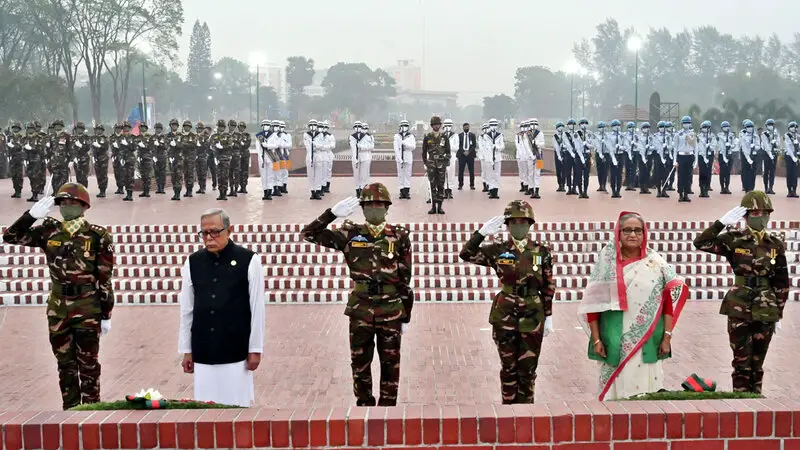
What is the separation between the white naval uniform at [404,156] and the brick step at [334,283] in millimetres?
7004

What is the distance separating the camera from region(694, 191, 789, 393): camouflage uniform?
20.0 ft

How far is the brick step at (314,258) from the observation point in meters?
12.9

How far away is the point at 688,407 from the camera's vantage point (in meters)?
3.32

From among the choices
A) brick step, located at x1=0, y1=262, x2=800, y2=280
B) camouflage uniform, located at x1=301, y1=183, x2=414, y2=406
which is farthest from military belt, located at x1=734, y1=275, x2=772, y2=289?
brick step, located at x1=0, y1=262, x2=800, y2=280

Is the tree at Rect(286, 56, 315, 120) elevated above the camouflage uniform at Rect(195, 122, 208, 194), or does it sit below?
above

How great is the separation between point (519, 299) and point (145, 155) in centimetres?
1547

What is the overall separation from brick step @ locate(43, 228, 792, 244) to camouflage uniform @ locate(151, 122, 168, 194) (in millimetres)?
6461

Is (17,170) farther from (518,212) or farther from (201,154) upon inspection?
(518,212)

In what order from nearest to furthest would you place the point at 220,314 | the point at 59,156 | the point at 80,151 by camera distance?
the point at 220,314, the point at 59,156, the point at 80,151

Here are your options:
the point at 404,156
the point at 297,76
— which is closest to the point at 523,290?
the point at 404,156

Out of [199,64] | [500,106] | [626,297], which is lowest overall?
[626,297]

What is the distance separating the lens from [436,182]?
1561 centimetres

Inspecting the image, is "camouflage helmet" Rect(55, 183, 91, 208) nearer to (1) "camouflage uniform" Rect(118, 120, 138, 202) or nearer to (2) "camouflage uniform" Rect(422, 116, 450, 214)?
(2) "camouflage uniform" Rect(422, 116, 450, 214)

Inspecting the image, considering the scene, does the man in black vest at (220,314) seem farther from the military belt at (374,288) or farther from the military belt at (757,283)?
the military belt at (757,283)
